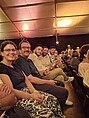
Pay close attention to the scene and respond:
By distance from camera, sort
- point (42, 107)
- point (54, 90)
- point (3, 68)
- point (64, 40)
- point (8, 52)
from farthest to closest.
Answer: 1. point (64, 40)
2. point (54, 90)
3. point (8, 52)
4. point (3, 68)
5. point (42, 107)

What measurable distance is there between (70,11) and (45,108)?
13.3ft

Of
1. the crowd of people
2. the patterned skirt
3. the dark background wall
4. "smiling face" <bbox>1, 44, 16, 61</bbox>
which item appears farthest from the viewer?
the dark background wall

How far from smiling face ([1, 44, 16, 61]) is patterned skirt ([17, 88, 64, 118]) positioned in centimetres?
53

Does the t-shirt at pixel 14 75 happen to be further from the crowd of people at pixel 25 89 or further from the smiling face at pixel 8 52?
the smiling face at pixel 8 52

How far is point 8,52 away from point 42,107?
2.54 ft

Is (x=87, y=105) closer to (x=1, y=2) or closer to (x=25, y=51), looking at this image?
(x=25, y=51)

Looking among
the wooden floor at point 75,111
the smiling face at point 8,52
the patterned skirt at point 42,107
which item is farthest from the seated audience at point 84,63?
the smiling face at point 8,52

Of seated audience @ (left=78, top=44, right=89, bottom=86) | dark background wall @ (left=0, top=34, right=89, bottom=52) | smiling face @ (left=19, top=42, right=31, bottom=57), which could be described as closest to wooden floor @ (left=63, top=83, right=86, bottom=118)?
seated audience @ (left=78, top=44, right=89, bottom=86)

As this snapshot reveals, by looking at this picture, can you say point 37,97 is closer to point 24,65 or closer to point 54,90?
point 54,90

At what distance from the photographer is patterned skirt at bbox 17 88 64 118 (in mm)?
1783

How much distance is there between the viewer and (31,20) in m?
6.07

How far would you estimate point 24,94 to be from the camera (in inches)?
77.0

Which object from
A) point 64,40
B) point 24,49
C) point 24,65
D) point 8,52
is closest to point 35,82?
point 24,65

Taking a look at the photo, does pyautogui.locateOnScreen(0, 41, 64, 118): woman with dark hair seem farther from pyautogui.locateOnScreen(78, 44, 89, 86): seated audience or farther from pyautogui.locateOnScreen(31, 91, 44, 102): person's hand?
pyautogui.locateOnScreen(78, 44, 89, 86): seated audience
